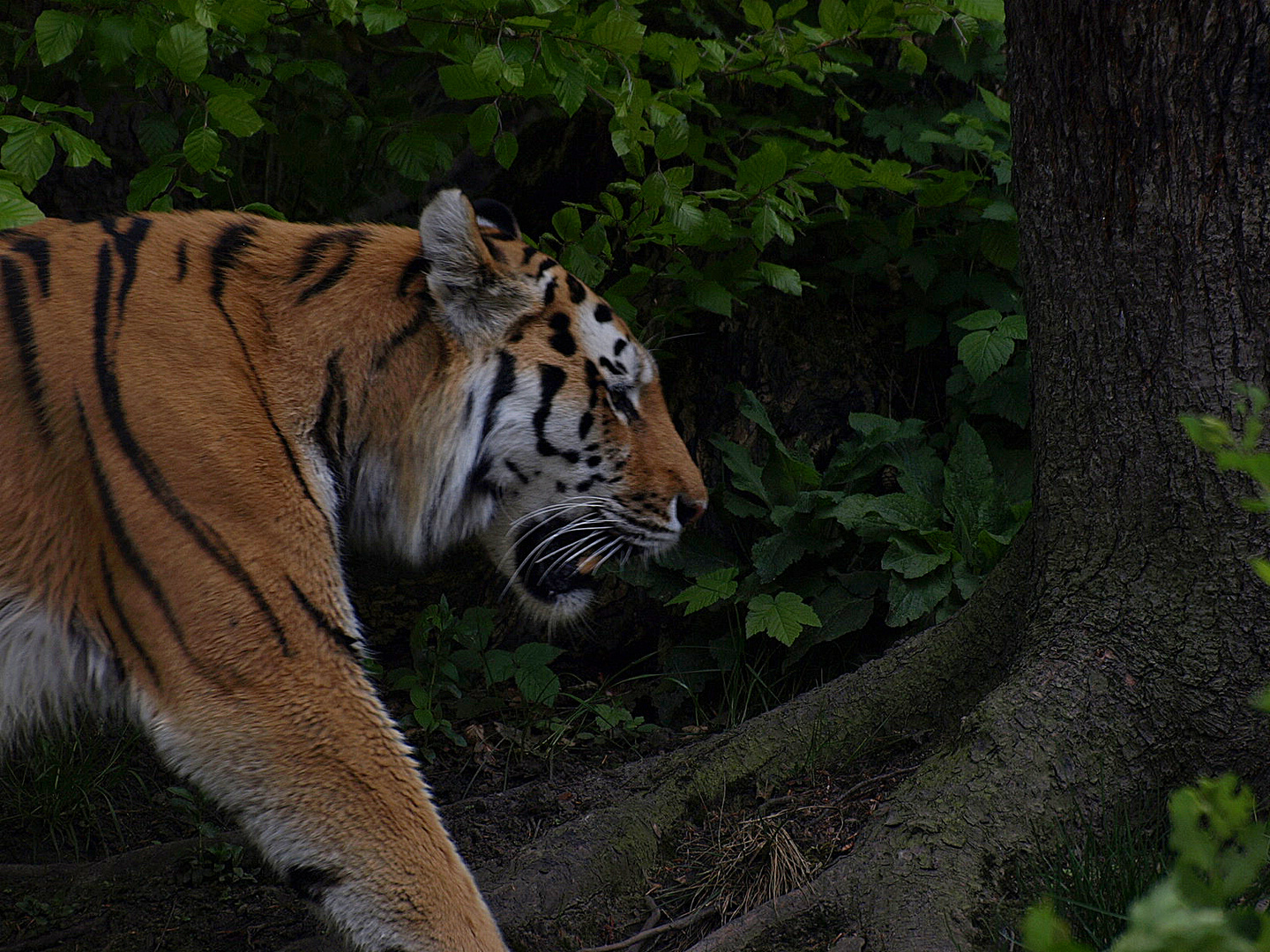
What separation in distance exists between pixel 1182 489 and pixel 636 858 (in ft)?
5.33

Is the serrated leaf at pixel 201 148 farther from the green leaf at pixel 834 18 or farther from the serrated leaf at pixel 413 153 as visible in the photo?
the green leaf at pixel 834 18

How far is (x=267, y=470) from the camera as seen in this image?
2.33 m

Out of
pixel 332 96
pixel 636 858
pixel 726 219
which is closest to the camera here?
pixel 636 858

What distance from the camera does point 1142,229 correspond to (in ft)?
7.72

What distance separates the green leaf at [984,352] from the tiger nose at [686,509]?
50.8 inches

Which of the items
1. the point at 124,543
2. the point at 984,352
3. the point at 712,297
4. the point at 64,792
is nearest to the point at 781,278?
the point at 712,297

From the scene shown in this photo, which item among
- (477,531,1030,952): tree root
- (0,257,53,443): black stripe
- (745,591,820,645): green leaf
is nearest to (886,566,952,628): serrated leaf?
(745,591,820,645): green leaf

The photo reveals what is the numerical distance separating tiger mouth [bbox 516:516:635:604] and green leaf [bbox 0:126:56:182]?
58.0 inches

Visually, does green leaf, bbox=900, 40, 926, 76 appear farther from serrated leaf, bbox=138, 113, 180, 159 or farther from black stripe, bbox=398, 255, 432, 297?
serrated leaf, bbox=138, 113, 180, 159

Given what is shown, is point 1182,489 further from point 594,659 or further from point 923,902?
point 594,659

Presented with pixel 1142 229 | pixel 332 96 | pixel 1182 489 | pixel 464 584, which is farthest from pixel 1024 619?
Result: pixel 332 96

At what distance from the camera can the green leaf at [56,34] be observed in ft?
8.92

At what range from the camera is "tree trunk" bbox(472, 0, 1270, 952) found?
89.0 inches

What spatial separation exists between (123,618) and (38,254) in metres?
0.87
